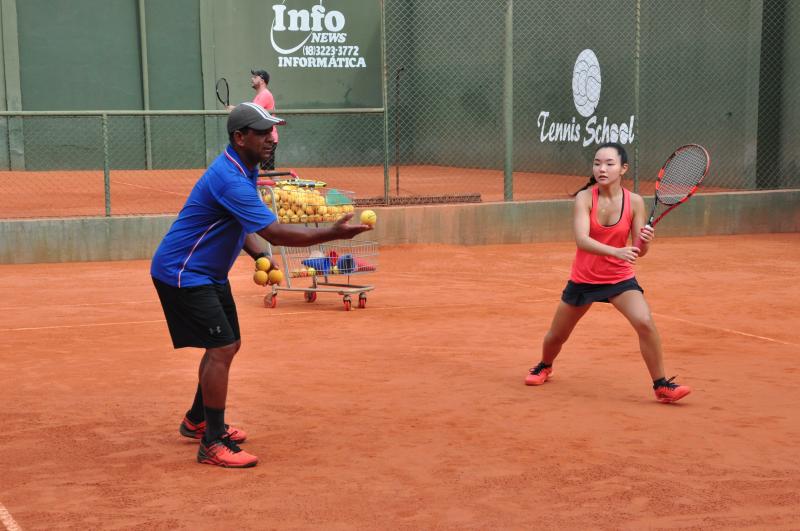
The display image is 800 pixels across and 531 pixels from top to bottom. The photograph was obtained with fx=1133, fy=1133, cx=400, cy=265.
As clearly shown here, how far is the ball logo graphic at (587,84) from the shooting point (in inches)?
767

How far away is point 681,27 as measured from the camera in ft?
59.7

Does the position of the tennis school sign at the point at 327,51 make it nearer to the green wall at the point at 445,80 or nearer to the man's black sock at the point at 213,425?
the green wall at the point at 445,80

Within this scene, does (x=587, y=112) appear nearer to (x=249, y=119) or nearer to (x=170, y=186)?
(x=170, y=186)

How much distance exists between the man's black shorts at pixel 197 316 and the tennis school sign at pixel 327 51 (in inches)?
696

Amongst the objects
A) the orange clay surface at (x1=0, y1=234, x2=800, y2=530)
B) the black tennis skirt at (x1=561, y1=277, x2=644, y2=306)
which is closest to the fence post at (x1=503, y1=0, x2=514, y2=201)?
the orange clay surface at (x1=0, y1=234, x2=800, y2=530)

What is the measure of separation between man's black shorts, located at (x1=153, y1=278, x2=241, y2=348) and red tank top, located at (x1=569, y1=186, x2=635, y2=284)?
2.30 meters

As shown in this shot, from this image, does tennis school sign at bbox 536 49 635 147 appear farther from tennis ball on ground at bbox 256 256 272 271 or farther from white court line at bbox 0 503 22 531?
white court line at bbox 0 503 22 531

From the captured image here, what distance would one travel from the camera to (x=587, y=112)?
19594 millimetres

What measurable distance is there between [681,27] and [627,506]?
1473cm

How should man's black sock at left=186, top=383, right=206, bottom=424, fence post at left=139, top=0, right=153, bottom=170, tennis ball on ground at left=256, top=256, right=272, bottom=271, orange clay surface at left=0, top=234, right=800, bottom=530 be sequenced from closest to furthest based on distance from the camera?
orange clay surface at left=0, top=234, right=800, bottom=530 → man's black sock at left=186, top=383, right=206, bottom=424 → tennis ball on ground at left=256, top=256, right=272, bottom=271 → fence post at left=139, top=0, right=153, bottom=170

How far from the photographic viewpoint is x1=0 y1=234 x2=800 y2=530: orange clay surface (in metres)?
4.78

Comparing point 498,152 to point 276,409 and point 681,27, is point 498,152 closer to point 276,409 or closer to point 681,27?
point 681,27

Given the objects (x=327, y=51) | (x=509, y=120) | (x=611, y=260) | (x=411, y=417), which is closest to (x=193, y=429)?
(x=411, y=417)

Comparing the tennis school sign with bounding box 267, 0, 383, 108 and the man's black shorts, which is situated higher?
the tennis school sign with bounding box 267, 0, 383, 108
